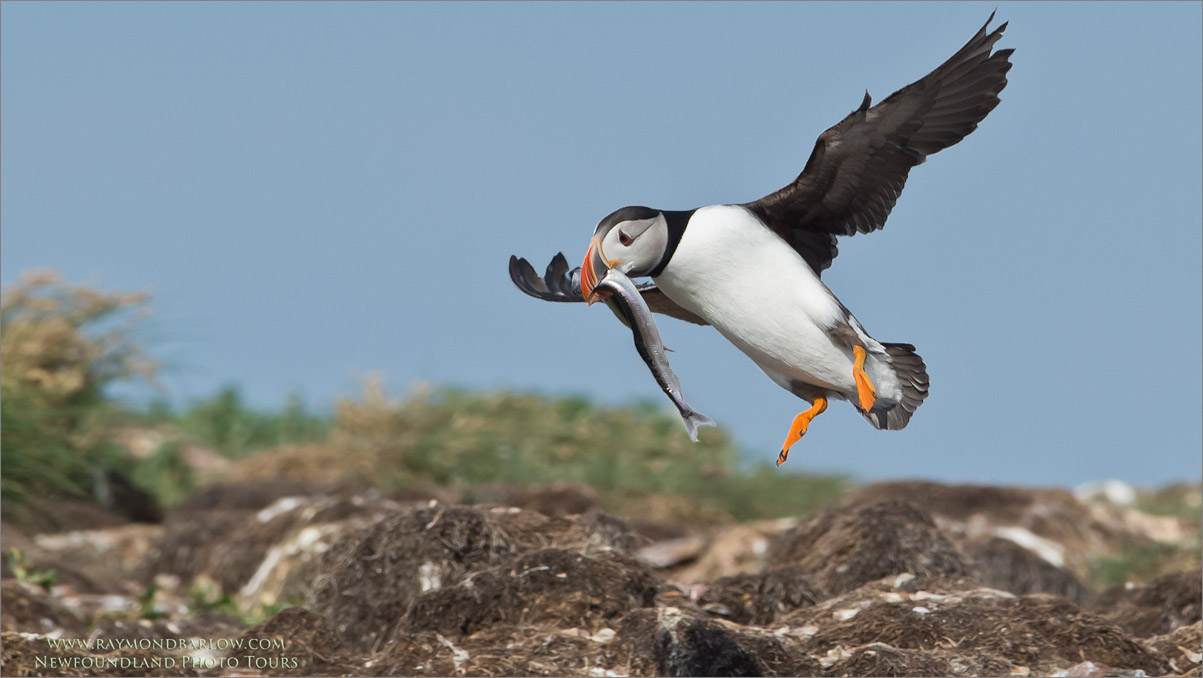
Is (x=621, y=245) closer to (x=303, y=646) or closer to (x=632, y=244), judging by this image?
(x=632, y=244)

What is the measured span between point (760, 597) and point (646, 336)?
2648 millimetres

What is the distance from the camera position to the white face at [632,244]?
20.6ft

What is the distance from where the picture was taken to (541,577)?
775cm

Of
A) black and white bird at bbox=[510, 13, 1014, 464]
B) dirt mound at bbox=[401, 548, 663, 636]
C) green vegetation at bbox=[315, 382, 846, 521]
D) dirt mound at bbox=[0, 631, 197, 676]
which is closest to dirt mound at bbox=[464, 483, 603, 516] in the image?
green vegetation at bbox=[315, 382, 846, 521]

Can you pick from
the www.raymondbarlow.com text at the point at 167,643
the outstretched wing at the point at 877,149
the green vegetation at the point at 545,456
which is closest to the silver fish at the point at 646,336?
the outstretched wing at the point at 877,149

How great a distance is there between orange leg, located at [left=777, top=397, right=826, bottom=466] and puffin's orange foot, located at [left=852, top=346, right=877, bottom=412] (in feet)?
1.06

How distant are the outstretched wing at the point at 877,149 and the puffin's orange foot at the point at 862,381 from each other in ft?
1.97

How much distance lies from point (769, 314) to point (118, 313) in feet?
38.2

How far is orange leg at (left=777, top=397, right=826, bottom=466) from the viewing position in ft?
21.8

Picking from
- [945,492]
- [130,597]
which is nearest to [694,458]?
[945,492]

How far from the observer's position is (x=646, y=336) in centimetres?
632

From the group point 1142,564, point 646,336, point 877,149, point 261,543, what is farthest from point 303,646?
point 1142,564

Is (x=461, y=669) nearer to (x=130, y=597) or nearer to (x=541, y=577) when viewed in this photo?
(x=541, y=577)

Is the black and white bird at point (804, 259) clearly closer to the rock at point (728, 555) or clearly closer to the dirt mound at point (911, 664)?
the dirt mound at point (911, 664)
